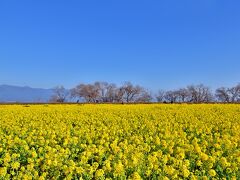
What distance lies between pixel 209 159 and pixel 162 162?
90cm

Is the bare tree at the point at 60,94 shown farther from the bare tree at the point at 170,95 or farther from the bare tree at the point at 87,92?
the bare tree at the point at 170,95

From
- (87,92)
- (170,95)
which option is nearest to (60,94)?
(87,92)

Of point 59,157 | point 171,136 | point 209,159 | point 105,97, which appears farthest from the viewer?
point 105,97

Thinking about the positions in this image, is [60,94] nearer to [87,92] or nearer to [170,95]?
[87,92]

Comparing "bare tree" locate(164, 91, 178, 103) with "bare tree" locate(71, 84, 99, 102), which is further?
"bare tree" locate(164, 91, 178, 103)

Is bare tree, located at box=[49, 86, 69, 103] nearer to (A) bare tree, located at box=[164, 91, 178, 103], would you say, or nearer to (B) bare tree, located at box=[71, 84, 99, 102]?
(B) bare tree, located at box=[71, 84, 99, 102]

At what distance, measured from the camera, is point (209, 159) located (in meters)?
7.49

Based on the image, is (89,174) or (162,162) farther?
(162,162)

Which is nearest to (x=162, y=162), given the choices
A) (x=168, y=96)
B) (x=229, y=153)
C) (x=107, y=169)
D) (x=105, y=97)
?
(x=107, y=169)

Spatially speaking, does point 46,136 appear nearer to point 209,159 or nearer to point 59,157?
point 59,157

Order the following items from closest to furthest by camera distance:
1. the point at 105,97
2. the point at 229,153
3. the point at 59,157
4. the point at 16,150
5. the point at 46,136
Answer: the point at 59,157, the point at 229,153, the point at 16,150, the point at 46,136, the point at 105,97

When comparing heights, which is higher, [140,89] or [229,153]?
[140,89]

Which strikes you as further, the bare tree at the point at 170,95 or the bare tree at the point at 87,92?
the bare tree at the point at 170,95

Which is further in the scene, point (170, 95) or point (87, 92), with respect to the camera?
point (170, 95)
